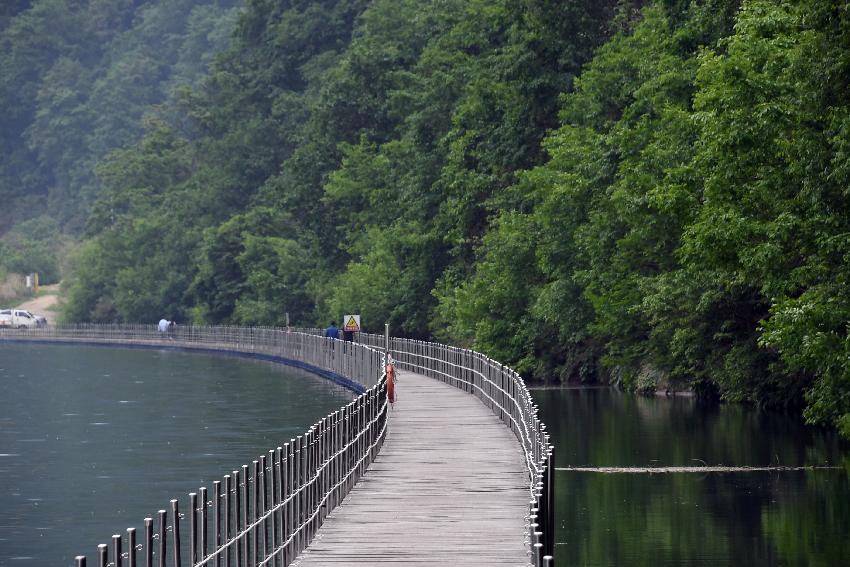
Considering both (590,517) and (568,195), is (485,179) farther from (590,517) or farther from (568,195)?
(590,517)

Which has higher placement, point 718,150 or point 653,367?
point 718,150

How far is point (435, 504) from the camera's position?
89.0 ft

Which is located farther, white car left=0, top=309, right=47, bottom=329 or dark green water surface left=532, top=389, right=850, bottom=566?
white car left=0, top=309, right=47, bottom=329

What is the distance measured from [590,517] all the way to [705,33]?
24.5 m

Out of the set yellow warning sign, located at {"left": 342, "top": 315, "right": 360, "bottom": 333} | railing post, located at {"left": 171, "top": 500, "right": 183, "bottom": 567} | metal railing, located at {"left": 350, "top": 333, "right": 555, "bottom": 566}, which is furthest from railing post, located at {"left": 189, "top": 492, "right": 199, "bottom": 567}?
yellow warning sign, located at {"left": 342, "top": 315, "right": 360, "bottom": 333}

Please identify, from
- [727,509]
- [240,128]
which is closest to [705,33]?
[727,509]

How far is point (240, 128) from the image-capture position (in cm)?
11950

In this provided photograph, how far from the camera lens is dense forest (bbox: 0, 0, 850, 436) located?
Result: 132 feet

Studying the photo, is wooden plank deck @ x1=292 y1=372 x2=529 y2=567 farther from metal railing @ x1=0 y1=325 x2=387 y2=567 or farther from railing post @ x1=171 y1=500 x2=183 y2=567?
railing post @ x1=171 y1=500 x2=183 y2=567

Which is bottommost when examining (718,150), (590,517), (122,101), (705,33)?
(590,517)

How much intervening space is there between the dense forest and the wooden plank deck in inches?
274

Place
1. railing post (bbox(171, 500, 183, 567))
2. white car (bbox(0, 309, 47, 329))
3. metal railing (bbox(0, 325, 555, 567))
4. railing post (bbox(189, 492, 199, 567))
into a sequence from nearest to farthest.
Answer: railing post (bbox(171, 500, 183, 567)), railing post (bbox(189, 492, 199, 567)), metal railing (bbox(0, 325, 555, 567)), white car (bbox(0, 309, 47, 329))

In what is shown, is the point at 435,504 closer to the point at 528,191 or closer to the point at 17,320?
the point at 528,191

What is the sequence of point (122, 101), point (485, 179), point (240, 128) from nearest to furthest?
point (485, 179)
point (240, 128)
point (122, 101)
